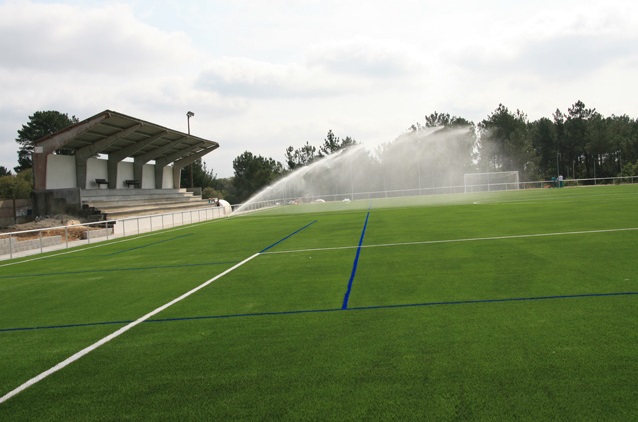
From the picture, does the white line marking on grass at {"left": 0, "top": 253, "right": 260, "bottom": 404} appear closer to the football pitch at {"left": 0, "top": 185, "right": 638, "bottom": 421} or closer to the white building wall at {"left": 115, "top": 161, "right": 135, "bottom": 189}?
the football pitch at {"left": 0, "top": 185, "right": 638, "bottom": 421}

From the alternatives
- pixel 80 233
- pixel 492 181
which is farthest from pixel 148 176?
pixel 492 181

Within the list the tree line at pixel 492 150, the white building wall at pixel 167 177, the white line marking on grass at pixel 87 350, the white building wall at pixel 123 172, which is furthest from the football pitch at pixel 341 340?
the tree line at pixel 492 150

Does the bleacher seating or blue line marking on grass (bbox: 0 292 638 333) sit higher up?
the bleacher seating

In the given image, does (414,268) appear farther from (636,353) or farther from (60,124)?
(60,124)

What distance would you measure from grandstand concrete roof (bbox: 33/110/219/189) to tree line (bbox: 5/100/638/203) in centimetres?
3205

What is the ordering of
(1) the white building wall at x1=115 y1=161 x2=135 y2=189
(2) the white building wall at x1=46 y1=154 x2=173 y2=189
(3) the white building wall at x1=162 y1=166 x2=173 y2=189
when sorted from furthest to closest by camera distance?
(3) the white building wall at x1=162 y1=166 x2=173 y2=189
(1) the white building wall at x1=115 y1=161 x2=135 y2=189
(2) the white building wall at x1=46 y1=154 x2=173 y2=189

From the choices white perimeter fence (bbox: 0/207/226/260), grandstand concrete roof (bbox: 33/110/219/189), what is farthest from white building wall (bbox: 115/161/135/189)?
white perimeter fence (bbox: 0/207/226/260)

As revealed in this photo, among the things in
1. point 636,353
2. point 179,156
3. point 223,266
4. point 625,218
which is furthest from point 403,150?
point 636,353

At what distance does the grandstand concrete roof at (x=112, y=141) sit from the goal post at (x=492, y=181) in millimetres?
34396

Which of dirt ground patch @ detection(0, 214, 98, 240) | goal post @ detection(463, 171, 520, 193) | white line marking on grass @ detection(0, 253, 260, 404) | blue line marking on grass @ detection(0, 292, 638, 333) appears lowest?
white line marking on grass @ detection(0, 253, 260, 404)

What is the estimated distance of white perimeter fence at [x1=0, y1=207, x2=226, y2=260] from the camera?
17.9m

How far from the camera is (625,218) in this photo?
1534 centimetres

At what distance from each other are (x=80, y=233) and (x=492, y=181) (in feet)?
185

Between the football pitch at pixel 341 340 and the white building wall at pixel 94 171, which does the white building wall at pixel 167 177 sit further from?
the football pitch at pixel 341 340
